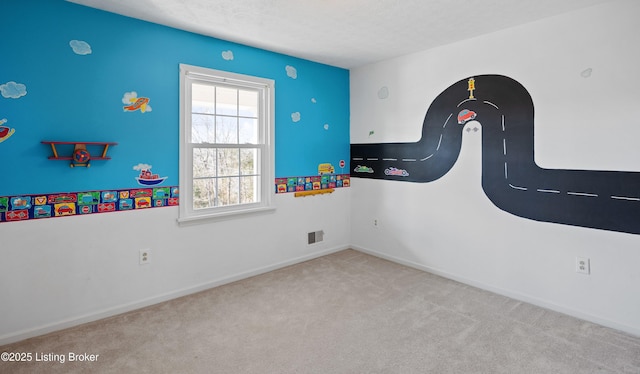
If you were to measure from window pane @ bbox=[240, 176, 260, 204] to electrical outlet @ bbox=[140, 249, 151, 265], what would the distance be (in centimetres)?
104

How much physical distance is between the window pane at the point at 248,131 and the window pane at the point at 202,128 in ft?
1.03

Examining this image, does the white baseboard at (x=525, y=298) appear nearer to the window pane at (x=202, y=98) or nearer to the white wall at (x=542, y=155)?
the white wall at (x=542, y=155)

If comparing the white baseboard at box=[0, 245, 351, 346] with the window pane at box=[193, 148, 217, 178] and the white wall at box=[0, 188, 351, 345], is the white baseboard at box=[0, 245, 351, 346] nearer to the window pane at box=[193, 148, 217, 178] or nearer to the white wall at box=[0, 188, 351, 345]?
the white wall at box=[0, 188, 351, 345]

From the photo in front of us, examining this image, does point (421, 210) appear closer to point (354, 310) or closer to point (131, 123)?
point (354, 310)

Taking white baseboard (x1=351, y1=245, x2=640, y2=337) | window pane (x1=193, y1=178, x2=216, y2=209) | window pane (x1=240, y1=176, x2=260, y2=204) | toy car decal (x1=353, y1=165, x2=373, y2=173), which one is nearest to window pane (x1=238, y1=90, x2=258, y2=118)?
window pane (x1=240, y1=176, x2=260, y2=204)

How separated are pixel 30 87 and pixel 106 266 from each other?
1.44m

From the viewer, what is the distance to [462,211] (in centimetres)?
346

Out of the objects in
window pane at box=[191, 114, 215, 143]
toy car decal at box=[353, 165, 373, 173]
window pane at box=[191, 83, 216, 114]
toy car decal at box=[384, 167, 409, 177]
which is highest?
window pane at box=[191, 83, 216, 114]

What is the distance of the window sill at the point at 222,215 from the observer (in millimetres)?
3154

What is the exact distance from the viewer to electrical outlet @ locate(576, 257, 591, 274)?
2676 millimetres

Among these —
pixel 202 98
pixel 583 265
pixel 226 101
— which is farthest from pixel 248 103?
pixel 583 265

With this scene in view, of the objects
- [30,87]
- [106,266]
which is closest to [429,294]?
[106,266]

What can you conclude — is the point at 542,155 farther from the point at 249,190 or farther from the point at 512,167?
the point at 249,190

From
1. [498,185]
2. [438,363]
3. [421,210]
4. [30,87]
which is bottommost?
[438,363]
